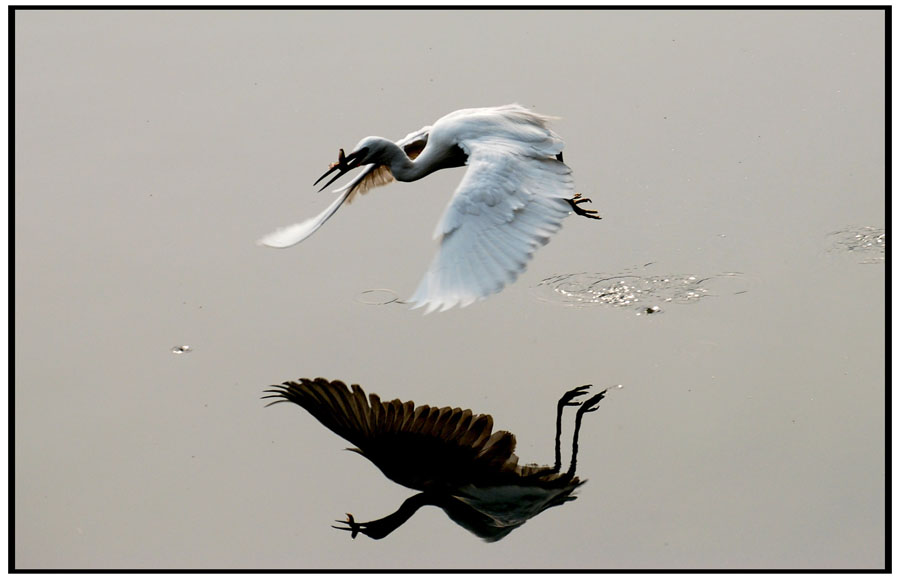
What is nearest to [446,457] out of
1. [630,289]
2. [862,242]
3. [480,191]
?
[480,191]

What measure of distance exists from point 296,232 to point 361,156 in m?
0.39

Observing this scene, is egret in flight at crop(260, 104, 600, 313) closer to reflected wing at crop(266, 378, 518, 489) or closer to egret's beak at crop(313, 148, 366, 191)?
egret's beak at crop(313, 148, 366, 191)

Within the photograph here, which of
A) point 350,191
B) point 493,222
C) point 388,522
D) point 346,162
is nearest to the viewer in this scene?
point 388,522

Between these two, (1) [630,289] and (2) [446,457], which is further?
(1) [630,289]

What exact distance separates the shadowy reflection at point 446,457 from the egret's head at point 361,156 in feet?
2.42

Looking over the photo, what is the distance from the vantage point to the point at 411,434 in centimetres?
357

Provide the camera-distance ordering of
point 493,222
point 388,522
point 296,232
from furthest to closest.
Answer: point 296,232
point 493,222
point 388,522

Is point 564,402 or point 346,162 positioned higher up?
point 346,162

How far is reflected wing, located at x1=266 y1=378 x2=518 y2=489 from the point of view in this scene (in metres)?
3.42

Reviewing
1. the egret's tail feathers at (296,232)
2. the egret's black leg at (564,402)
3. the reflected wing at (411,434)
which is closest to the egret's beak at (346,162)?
the egret's tail feathers at (296,232)

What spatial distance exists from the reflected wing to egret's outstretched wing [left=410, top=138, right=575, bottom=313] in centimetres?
36

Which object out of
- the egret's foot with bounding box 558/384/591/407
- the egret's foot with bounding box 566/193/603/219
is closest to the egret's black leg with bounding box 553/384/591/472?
the egret's foot with bounding box 558/384/591/407

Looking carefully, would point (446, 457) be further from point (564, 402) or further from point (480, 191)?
point (480, 191)

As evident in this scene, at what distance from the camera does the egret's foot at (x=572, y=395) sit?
368 cm
